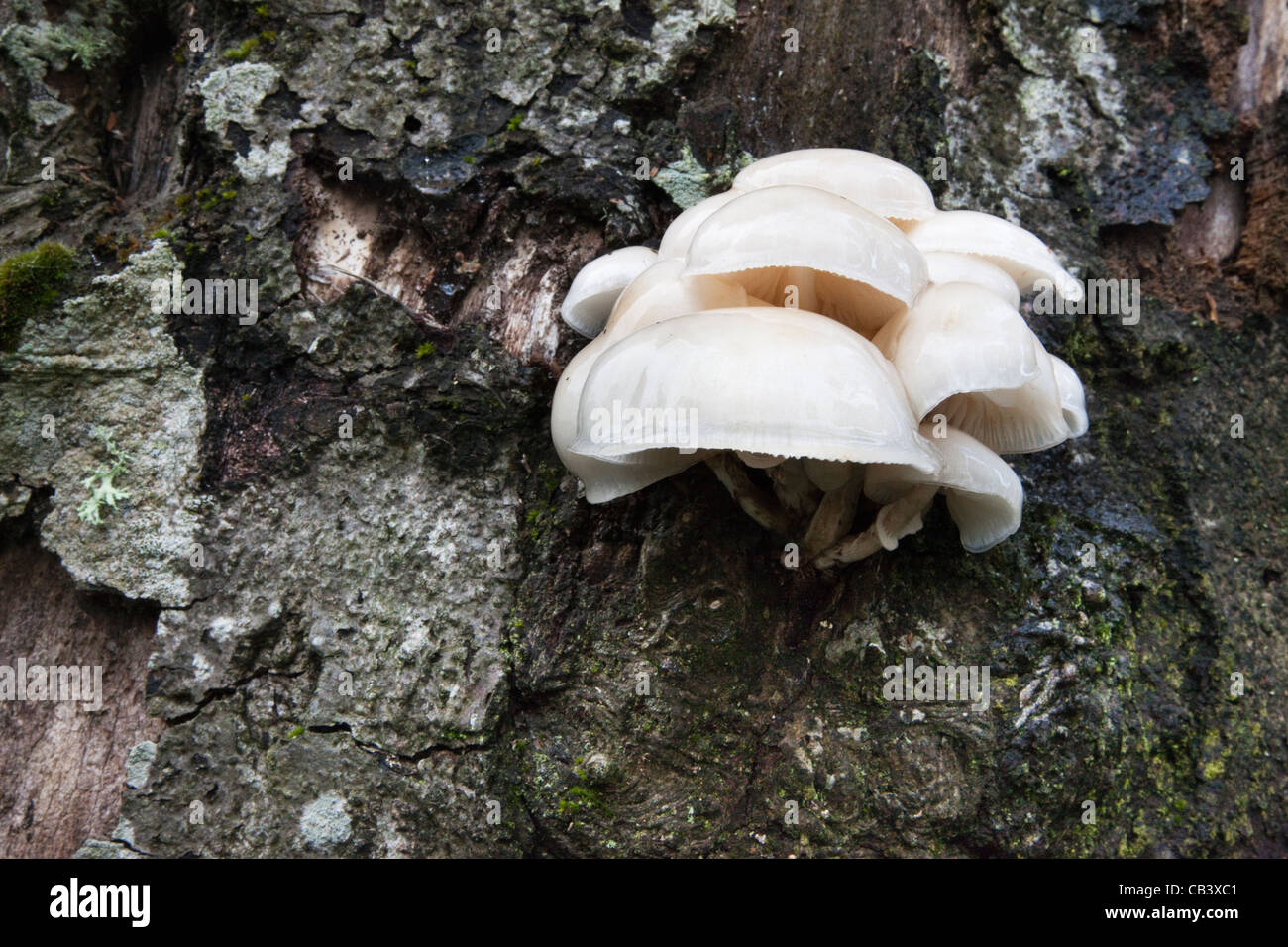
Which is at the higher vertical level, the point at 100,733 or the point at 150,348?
the point at 150,348

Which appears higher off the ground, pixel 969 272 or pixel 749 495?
pixel 969 272

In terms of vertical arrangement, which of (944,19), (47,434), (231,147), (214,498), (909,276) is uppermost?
(944,19)

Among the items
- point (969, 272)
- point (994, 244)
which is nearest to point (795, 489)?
point (969, 272)

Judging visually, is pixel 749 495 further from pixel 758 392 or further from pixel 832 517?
pixel 758 392

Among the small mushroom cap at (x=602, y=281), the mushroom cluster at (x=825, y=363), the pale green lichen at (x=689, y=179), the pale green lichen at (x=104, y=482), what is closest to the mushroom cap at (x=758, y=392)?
the mushroom cluster at (x=825, y=363)

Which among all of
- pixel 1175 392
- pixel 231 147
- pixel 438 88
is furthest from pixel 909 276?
pixel 231 147

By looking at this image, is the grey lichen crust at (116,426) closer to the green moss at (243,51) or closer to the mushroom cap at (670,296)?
the green moss at (243,51)

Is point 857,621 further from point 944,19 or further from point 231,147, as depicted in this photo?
point 231,147
